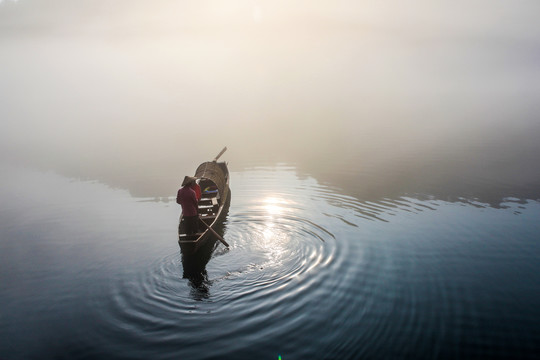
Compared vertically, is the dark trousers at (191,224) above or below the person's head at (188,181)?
below

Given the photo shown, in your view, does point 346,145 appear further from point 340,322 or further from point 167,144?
point 340,322

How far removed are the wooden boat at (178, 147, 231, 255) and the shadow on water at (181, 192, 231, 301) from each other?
13.8 inches

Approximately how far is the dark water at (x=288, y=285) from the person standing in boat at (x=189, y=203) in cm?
175

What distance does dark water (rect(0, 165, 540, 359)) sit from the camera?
1016 centimetres

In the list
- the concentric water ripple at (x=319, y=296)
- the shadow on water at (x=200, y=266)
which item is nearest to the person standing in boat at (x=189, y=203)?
the shadow on water at (x=200, y=266)

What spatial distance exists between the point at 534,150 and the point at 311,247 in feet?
125

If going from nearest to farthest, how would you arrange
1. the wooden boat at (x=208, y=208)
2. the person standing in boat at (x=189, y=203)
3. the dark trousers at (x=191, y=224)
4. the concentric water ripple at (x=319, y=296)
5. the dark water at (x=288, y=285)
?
the concentric water ripple at (x=319, y=296) → the dark water at (x=288, y=285) → the wooden boat at (x=208, y=208) → the person standing in boat at (x=189, y=203) → the dark trousers at (x=191, y=224)

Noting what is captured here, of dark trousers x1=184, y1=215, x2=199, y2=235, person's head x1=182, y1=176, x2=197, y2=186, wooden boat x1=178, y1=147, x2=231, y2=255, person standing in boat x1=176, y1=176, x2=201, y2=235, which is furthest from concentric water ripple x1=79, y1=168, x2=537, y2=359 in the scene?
person's head x1=182, y1=176, x2=197, y2=186

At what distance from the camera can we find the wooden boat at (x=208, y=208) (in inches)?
603

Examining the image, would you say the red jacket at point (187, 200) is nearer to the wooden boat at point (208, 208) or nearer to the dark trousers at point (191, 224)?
the dark trousers at point (191, 224)

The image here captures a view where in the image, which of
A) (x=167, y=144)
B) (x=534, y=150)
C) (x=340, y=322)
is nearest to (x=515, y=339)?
(x=340, y=322)

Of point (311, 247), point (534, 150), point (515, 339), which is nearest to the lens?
point (515, 339)

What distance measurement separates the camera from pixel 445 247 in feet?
52.6

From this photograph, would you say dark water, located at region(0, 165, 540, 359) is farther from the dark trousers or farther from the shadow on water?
the dark trousers
